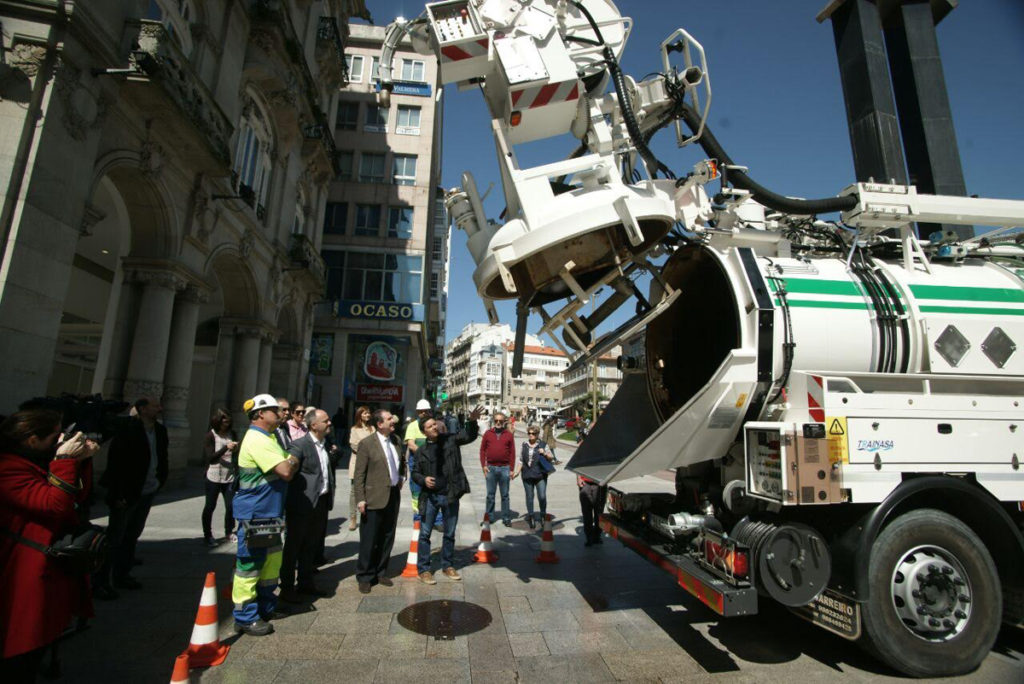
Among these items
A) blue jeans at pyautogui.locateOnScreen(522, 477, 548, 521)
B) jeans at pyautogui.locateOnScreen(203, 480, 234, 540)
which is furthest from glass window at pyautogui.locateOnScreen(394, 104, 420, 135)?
jeans at pyautogui.locateOnScreen(203, 480, 234, 540)

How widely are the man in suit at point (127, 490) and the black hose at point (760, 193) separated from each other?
6.42 m

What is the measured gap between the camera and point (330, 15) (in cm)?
2092

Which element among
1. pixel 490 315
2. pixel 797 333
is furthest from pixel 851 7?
pixel 490 315

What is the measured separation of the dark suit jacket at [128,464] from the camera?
16.8 feet

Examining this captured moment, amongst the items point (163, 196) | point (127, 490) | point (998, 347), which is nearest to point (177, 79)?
point (163, 196)

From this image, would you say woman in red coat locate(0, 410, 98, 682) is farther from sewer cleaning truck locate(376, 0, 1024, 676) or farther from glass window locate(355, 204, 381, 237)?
glass window locate(355, 204, 381, 237)

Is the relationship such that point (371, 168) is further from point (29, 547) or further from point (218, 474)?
point (29, 547)

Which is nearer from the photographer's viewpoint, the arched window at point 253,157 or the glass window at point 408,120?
the arched window at point 253,157

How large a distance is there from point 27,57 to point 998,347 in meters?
11.4

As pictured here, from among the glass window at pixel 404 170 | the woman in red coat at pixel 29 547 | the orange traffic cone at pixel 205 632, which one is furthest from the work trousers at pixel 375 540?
the glass window at pixel 404 170

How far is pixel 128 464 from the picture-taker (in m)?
5.25

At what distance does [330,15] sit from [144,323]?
54.6 feet

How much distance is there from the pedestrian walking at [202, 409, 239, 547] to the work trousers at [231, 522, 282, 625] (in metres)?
2.78

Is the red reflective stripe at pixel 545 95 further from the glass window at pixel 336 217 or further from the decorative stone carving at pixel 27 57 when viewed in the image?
the glass window at pixel 336 217
